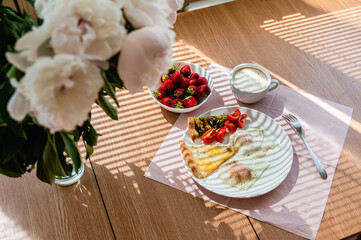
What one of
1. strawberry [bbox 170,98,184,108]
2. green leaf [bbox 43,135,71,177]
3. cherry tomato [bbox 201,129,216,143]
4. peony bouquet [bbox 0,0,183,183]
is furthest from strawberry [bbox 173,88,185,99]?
peony bouquet [bbox 0,0,183,183]

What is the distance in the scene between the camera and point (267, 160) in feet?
3.58

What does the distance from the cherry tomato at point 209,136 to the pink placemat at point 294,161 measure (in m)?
0.09

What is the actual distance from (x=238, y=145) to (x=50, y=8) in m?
0.77

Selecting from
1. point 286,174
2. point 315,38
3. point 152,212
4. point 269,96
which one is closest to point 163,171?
point 152,212

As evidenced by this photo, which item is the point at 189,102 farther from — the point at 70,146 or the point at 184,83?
the point at 70,146

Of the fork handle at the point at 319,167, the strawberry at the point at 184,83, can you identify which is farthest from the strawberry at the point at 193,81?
the fork handle at the point at 319,167

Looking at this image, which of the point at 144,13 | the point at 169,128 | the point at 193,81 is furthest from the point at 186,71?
the point at 144,13

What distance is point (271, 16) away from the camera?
1.54m

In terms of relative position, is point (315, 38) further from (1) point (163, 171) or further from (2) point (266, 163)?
(1) point (163, 171)

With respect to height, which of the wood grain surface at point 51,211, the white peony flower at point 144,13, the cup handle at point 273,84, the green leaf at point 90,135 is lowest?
the wood grain surface at point 51,211

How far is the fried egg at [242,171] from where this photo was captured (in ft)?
3.43

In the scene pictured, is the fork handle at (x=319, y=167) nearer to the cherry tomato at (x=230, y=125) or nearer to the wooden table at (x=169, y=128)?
the wooden table at (x=169, y=128)

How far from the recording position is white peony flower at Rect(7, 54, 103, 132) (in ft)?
A: 1.44

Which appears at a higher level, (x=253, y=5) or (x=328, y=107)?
(x=253, y=5)
